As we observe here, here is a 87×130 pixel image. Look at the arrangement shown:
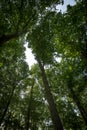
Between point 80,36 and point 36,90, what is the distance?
44.6 feet

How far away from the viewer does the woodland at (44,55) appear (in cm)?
1316

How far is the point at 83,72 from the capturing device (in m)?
23.8

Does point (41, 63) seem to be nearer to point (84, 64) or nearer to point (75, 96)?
point (84, 64)

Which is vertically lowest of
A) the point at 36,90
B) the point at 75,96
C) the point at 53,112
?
the point at 53,112

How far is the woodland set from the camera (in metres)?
13.2

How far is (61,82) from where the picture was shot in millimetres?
26812

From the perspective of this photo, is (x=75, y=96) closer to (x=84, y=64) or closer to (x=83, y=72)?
(x=83, y=72)

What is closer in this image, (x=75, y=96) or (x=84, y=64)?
(x=84, y=64)

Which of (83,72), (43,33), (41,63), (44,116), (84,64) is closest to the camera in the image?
(43,33)

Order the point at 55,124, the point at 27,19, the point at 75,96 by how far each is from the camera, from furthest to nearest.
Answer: the point at 75,96 < the point at 27,19 < the point at 55,124

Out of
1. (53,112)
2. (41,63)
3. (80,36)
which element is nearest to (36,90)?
(41,63)

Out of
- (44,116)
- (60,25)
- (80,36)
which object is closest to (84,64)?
(80,36)

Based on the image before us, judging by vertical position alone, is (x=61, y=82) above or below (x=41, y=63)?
above

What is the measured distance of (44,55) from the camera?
17.2 metres
